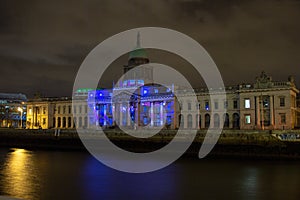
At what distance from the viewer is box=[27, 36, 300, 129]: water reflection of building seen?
251ft

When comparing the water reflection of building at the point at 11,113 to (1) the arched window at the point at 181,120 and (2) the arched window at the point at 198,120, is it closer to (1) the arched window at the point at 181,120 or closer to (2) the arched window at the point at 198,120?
(1) the arched window at the point at 181,120

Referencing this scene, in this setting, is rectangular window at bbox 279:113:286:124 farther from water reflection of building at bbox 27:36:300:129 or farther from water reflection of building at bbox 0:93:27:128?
water reflection of building at bbox 0:93:27:128

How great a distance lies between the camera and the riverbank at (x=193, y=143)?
50.7 metres

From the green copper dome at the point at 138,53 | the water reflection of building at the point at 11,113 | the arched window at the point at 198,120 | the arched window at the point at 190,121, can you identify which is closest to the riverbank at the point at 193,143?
the arched window at the point at 198,120

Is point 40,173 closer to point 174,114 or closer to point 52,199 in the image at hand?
point 52,199

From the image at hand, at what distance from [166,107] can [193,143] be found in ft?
117

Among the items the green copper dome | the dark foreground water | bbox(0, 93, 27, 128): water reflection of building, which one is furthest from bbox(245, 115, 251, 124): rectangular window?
bbox(0, 93, 27, 128): water reflection of building

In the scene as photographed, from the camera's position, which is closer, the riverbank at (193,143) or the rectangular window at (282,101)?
the riverbank at (193,143)

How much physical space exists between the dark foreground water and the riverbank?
5895 mm

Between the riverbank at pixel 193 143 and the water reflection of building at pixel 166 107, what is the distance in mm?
18872

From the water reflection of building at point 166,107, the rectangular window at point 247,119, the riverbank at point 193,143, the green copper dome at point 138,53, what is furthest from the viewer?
the green copper dome at point 138,53

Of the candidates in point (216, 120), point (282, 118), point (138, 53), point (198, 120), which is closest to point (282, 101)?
point (282, 118)

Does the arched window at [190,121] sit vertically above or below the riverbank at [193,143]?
above

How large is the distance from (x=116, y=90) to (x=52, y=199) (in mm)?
82605
